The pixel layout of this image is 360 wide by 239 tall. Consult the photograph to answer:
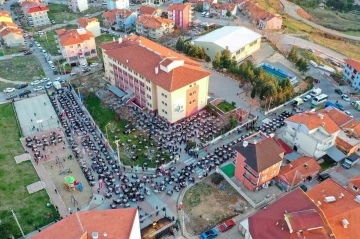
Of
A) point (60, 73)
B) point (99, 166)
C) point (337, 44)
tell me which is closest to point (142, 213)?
point (99, 166)

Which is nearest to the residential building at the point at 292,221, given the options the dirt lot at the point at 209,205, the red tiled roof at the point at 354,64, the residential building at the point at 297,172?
the dirt lot at the point at 209,205

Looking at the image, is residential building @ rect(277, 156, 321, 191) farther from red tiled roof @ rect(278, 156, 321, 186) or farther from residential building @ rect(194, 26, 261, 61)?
residential building @ rect(194, 26, 261, 61)

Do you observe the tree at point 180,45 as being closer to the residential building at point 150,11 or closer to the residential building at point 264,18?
the residential building at point 150,11

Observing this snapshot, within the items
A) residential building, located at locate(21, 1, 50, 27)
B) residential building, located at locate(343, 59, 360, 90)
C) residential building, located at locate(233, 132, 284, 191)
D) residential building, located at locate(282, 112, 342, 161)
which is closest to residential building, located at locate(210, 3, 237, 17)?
residential building, located at locate(343, 59, 360, 90)

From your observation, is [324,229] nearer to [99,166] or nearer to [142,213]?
[142,213]

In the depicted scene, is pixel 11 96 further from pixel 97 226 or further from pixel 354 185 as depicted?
pixel 354 185

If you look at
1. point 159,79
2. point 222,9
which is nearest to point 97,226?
point 159,79
